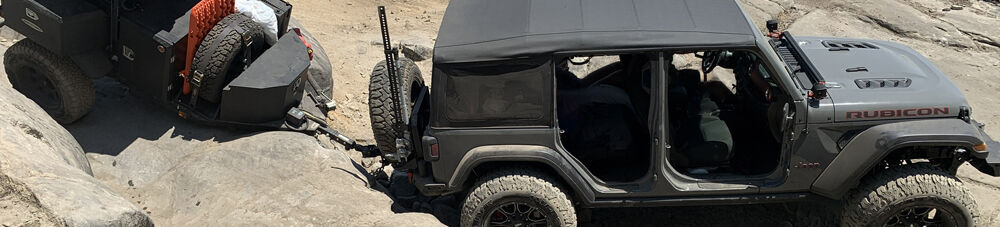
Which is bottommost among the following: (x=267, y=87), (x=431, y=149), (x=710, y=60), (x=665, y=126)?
(x=267, y=87)

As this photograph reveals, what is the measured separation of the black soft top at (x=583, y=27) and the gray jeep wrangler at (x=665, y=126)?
1 centimetres

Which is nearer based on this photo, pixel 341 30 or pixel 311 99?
pixel 311 99

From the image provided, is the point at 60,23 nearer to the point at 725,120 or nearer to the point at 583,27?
the point at 583,27

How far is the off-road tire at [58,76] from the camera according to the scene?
22.3 feet

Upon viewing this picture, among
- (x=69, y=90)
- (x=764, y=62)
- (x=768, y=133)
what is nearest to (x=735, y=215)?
(x=768, y=133)

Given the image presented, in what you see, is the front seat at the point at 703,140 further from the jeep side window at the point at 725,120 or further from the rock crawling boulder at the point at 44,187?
the rock crawling boulder at the point at 44,187

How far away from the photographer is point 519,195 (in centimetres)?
525

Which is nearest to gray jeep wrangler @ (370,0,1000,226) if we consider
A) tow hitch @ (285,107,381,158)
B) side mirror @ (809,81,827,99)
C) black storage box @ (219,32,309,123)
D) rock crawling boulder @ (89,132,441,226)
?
side mirror @ (809,81,827,99)

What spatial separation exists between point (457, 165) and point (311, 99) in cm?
288

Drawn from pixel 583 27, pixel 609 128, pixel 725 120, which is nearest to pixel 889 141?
pixel 725 120

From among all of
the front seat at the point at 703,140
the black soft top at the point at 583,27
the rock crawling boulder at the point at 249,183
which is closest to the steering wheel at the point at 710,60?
the front seat at the point at 703,140

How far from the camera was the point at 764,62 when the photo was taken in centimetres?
496

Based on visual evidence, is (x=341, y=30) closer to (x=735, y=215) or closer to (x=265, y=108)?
(x=265, y=108)

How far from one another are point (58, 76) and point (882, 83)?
599 centimetres
